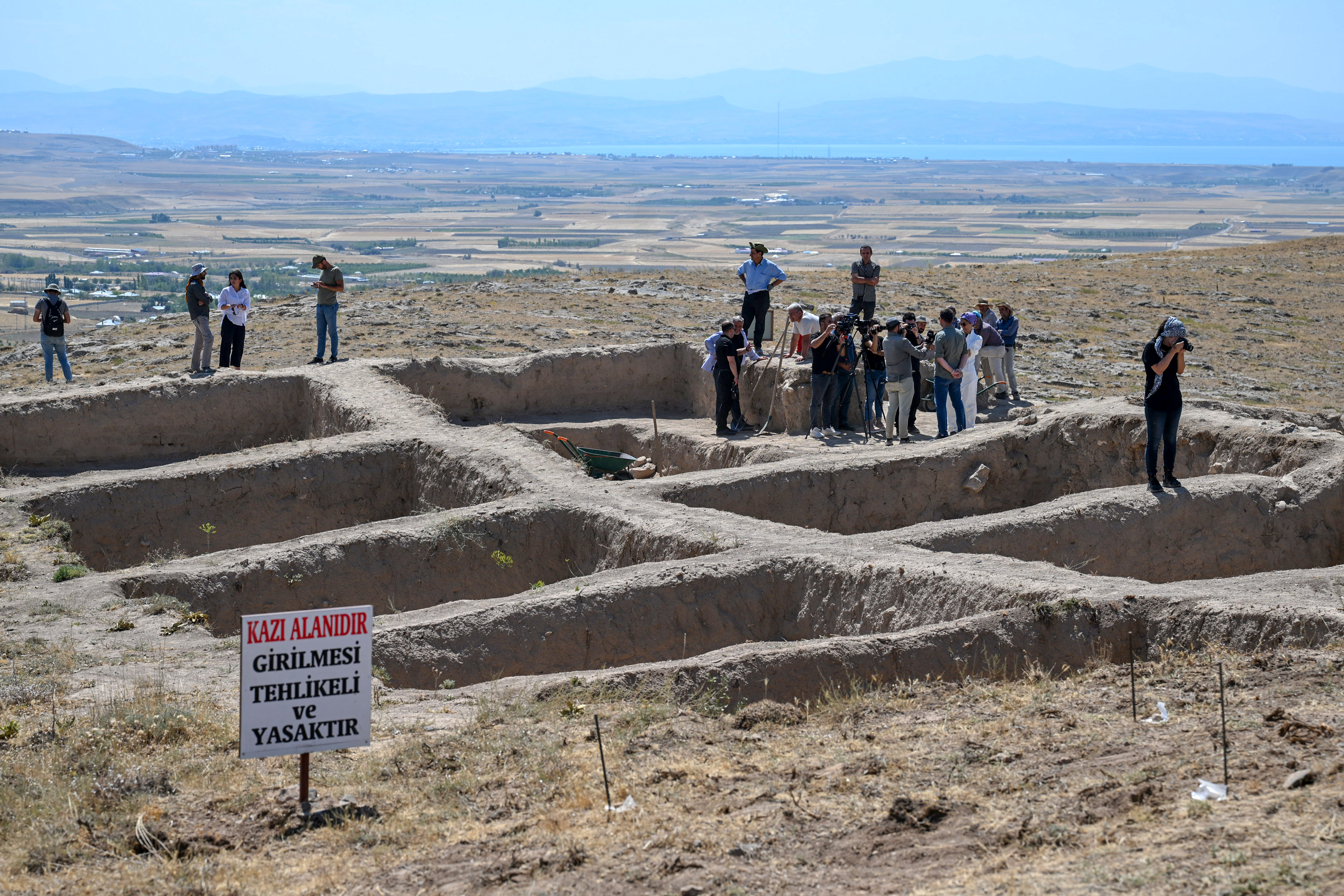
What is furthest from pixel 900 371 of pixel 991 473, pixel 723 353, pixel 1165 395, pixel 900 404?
pixel 1165 395

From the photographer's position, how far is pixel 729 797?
6715 millimetres

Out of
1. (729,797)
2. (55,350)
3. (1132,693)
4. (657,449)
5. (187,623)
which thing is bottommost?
(187,623)

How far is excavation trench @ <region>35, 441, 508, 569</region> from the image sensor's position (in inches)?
555

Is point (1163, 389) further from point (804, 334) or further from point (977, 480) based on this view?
point (804, 334)

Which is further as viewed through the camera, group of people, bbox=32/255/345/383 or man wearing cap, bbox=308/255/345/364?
man wearing cap, bbox=308/255/345/364

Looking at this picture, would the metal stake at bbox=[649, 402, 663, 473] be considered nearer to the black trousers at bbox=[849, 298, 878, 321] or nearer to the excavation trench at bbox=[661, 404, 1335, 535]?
the excavation trench at bbox=[661, 404, 1335, 535]

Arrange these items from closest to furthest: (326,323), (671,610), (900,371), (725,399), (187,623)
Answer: (187,623) → (671,610) → (900,371) → (725,399) → (326,323)

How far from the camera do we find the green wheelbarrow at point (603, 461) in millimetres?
16484

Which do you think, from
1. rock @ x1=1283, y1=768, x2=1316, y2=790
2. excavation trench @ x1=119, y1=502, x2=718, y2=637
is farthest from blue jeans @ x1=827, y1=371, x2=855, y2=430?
rock @ x1=1283, y1=768, x2=1316, y2=790

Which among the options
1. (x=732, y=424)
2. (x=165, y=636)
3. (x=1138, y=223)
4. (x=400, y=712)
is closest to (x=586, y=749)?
(x=400, y=712)

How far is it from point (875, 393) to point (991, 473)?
2802mm

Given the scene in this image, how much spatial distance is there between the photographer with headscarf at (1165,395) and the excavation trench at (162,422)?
10.4 metres

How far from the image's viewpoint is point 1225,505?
1244cm

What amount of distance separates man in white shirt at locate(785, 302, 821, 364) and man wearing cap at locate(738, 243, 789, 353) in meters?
0.51
